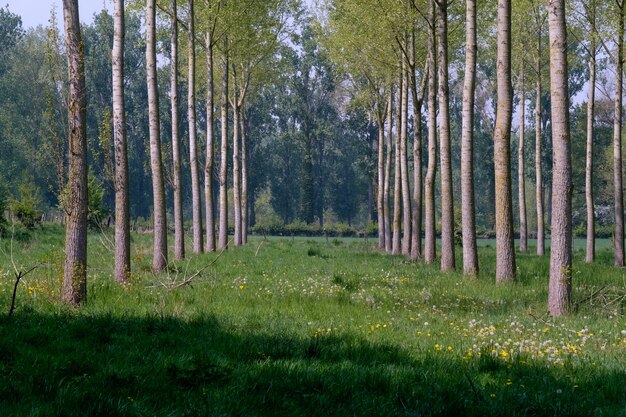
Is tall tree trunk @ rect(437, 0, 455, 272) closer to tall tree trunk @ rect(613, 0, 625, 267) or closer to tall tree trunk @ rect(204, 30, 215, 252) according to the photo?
tall tree trunk @ rect(613, 0, 625, 267)

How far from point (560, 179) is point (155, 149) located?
1012 centimetres

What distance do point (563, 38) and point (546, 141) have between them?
6692 cm

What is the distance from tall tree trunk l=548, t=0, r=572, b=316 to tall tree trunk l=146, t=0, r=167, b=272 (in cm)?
976

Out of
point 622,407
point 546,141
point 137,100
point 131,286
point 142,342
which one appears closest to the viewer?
point 622,407

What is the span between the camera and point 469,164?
54.6 ft

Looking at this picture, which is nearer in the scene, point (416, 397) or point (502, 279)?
point (416, 397)

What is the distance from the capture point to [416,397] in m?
5.69

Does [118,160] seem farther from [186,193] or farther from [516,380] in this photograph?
[186,193]

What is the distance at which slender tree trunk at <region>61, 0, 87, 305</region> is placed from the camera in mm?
9789

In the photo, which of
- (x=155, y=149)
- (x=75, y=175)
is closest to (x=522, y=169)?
(x=155, y=149)

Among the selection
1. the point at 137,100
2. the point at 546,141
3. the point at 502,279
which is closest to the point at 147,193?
the point at 137,100

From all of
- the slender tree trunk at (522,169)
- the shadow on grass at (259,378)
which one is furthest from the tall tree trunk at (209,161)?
the shadow on grass at (259,378)

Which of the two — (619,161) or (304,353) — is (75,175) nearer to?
(304,353)

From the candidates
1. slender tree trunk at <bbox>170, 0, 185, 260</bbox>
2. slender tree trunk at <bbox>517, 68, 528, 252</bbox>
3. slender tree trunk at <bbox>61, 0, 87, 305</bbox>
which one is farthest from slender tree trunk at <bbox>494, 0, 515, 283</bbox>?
slender tree trunk at <bbox>517, 68, 528, 252</bbox>
